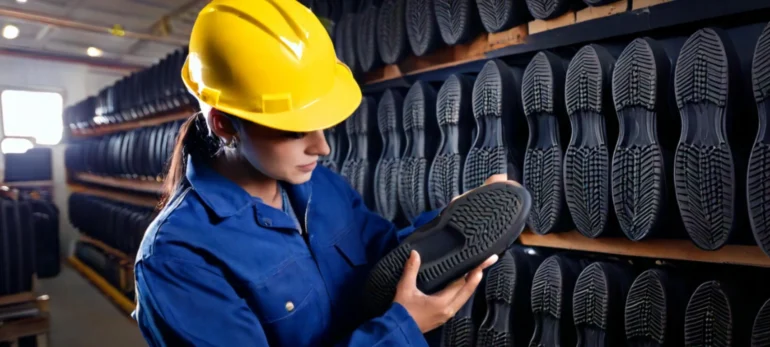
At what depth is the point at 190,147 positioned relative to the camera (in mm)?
1083

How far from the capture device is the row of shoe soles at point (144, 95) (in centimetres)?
368

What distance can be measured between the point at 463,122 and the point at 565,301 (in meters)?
0.70

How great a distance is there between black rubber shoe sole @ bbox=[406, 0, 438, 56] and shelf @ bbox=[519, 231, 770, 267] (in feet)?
2.72

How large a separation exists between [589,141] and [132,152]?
4.13m

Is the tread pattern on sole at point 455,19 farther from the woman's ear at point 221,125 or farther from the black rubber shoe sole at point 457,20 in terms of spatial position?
the woman's ear at point 221,125

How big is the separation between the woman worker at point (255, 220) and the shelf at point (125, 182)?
269 cm

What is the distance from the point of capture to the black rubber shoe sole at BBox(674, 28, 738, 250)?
1.10 metres

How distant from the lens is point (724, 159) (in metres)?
1.10

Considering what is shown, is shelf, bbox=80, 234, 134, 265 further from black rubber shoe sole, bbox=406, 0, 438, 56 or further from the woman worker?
the woman worker

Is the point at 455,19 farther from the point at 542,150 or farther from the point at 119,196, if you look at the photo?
the point at 119,196

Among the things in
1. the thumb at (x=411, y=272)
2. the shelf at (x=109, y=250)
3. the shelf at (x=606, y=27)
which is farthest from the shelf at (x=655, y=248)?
the shelf at (x=109, y=250)

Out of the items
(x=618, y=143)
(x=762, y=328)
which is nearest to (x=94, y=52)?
(x=618, y=143)

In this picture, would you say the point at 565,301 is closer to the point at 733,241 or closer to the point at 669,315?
the point at 669,315

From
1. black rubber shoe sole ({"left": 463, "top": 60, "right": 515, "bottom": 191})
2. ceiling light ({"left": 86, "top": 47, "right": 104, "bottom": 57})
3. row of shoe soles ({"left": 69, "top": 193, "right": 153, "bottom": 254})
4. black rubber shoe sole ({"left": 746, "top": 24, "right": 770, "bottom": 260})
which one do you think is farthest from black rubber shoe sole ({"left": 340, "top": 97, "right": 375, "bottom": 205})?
ceiling light ({"left": 86, "top": 47, "right": 104, "bottom": 57})
